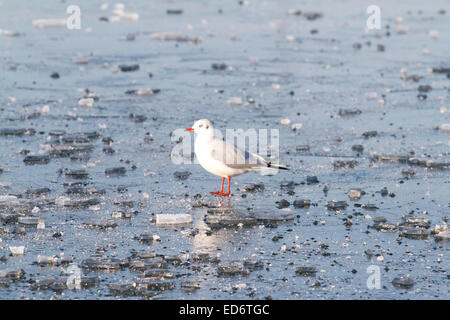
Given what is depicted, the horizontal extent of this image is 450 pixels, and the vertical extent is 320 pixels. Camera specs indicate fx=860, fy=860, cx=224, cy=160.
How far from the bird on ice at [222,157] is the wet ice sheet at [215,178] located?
42 centimetres

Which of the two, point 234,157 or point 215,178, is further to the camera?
point 215,178

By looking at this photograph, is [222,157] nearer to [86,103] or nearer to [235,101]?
[235,101]

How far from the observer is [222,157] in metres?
10.4

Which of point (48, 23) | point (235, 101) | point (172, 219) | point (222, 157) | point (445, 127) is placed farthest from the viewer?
point (48, 23)

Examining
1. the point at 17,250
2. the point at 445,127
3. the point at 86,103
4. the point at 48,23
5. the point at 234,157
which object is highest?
the point at 48,23

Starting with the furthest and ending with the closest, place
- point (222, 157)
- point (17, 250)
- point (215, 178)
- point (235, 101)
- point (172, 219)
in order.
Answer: point (235, 101) < point (215, 178) < point (222, 157) < point (172, 219) < point (17, 250)

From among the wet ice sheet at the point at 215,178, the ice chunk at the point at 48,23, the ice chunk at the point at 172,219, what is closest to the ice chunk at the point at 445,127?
the wet ice sheet at the point at 215,178

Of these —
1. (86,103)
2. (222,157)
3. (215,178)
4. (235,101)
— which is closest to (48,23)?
Result: (86,103)

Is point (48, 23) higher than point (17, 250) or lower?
higher

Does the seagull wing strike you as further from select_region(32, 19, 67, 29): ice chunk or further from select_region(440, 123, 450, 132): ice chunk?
select_region(32, 19, 67, 29): ice chunk

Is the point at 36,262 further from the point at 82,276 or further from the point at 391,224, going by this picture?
the point at 391,224

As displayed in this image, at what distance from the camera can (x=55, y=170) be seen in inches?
454

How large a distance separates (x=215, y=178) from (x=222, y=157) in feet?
4.07
